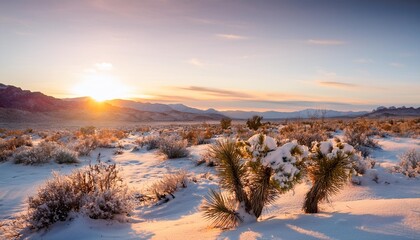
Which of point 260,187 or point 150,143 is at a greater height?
point 260,187

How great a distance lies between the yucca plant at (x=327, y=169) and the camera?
3.69 meters

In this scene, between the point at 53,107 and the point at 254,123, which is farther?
the point at 53,107

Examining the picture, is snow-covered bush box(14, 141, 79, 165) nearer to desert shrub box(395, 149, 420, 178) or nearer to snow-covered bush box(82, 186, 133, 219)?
snow-covered bush box(82, 186, 133, 219)

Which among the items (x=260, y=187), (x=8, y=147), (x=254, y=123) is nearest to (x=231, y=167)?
(x=260, y=187)

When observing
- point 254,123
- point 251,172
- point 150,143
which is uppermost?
point 251,172

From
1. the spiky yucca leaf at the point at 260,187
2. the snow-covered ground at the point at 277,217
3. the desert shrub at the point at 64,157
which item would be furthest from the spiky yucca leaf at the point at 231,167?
the desert shrub at the point at 64,157

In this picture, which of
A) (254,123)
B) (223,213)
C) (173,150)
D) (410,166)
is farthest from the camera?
(254,123)

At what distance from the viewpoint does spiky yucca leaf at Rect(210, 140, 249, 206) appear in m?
3.78

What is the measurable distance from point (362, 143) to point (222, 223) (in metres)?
9.74

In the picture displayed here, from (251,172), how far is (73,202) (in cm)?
300

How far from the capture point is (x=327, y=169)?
3748mm

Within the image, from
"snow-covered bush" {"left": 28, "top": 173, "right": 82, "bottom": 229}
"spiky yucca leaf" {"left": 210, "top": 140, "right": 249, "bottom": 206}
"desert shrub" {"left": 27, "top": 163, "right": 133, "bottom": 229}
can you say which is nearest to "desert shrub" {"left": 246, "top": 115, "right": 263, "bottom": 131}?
"desert shrub" {"left": 27, "top": 163, "right": 133, "bottom": 229}

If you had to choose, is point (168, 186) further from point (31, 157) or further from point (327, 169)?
point (31, 157)

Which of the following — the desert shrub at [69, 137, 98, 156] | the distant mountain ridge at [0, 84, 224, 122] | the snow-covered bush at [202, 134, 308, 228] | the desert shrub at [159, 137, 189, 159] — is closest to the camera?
the snow-covered bush at [202, 134, 308, 228]
